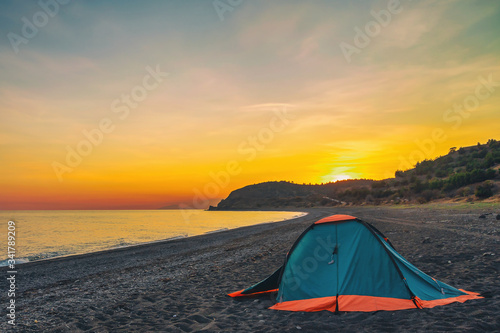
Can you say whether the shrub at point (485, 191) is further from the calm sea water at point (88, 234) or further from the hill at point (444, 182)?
the calm sea water at point (88, 234)

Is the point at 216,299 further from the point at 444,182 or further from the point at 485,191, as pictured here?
the point at 444,182

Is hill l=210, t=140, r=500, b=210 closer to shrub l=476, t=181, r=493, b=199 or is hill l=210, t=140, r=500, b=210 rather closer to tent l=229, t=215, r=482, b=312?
shrub l=476, t=181, r=493, b=199

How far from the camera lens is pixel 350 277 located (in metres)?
7.13

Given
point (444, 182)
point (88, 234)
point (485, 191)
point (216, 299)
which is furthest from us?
point (444, 182)

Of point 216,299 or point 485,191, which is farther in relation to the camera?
point 485,191

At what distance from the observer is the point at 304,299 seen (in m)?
7.25

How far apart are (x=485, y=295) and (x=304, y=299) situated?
402 centimetres

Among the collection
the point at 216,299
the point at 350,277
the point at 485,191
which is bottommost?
the point at 216,299

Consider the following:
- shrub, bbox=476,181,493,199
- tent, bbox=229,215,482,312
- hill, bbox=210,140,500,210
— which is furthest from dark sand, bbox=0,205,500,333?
hill, bbox=210,140,500,210

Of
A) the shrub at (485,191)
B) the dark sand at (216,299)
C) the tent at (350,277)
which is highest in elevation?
the shrub at (485,191)

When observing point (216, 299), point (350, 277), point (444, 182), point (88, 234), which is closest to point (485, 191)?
point (444, 182)

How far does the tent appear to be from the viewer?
21.9 feet

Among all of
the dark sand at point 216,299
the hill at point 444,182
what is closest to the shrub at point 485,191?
the hill at point 444,182

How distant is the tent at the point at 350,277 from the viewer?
669 centimetres
